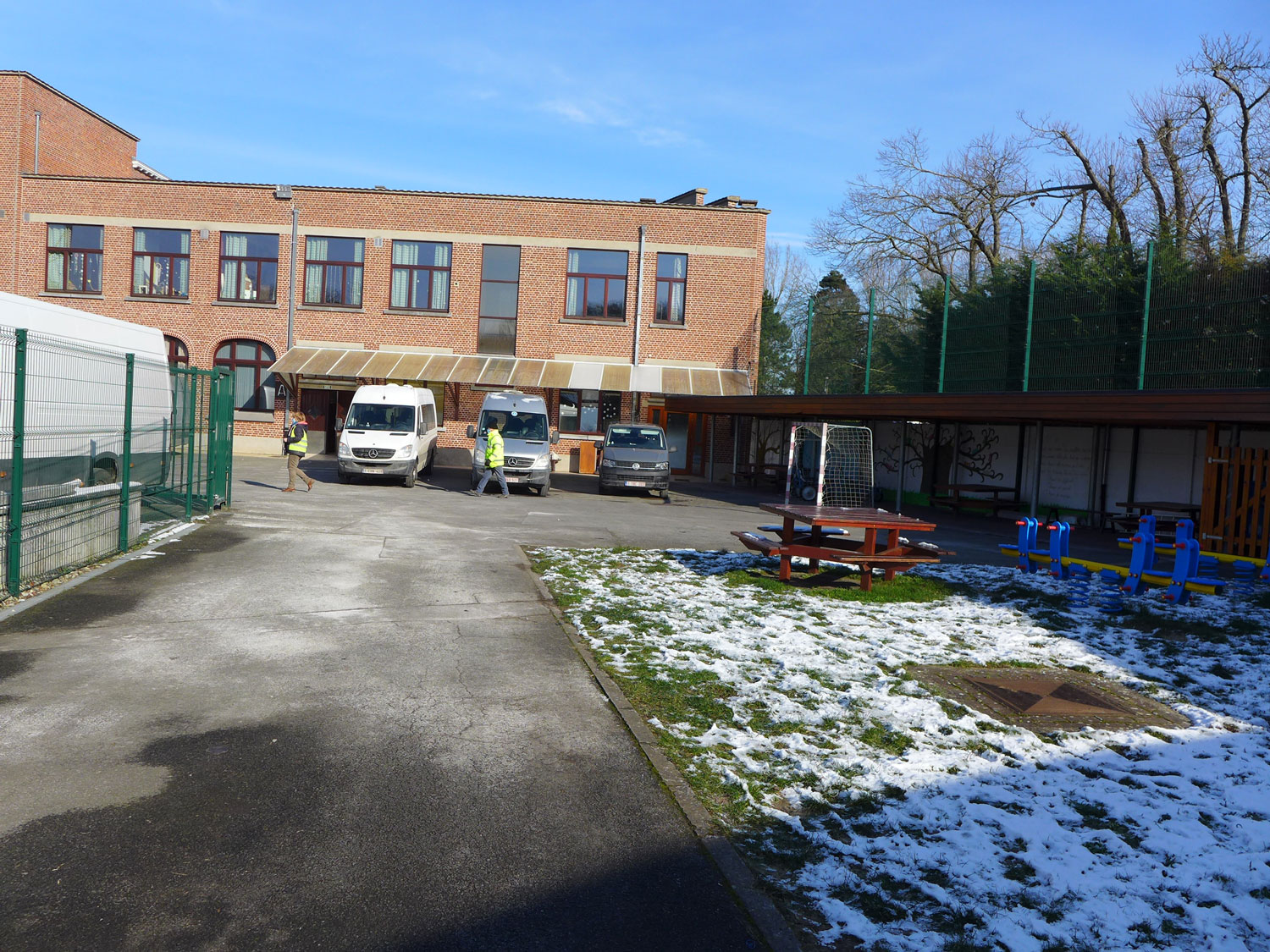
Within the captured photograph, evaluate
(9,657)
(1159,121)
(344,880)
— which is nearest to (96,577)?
(9,657)

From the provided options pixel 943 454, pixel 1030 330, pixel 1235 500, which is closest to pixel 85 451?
pixel 1235 500

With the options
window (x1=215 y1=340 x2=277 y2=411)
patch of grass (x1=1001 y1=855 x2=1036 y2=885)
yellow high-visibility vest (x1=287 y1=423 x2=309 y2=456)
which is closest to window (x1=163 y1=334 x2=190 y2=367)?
window (x1=215 y1=340 x2=277 y2=411)

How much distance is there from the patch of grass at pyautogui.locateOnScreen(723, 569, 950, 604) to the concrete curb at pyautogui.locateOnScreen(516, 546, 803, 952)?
164 inches

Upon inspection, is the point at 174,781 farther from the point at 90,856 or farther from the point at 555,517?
the point at 555,517

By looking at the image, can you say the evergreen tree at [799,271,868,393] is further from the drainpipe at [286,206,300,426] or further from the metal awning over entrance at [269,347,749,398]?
the drainpipe at [286,206,300,426]

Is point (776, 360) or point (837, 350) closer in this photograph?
point (837, 350)

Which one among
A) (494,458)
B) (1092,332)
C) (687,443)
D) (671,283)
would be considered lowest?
(494,458)

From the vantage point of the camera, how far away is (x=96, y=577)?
9.47 m

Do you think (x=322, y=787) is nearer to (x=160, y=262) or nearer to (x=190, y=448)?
(x=190, y=448)

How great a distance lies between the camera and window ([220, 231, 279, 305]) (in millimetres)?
33500

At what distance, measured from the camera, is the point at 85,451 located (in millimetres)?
9805

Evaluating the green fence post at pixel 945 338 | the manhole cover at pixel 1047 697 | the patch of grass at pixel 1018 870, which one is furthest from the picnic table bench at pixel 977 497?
the patch of grass at pixel 1018 870

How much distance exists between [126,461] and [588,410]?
926 inches

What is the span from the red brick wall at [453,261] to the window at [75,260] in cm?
28
